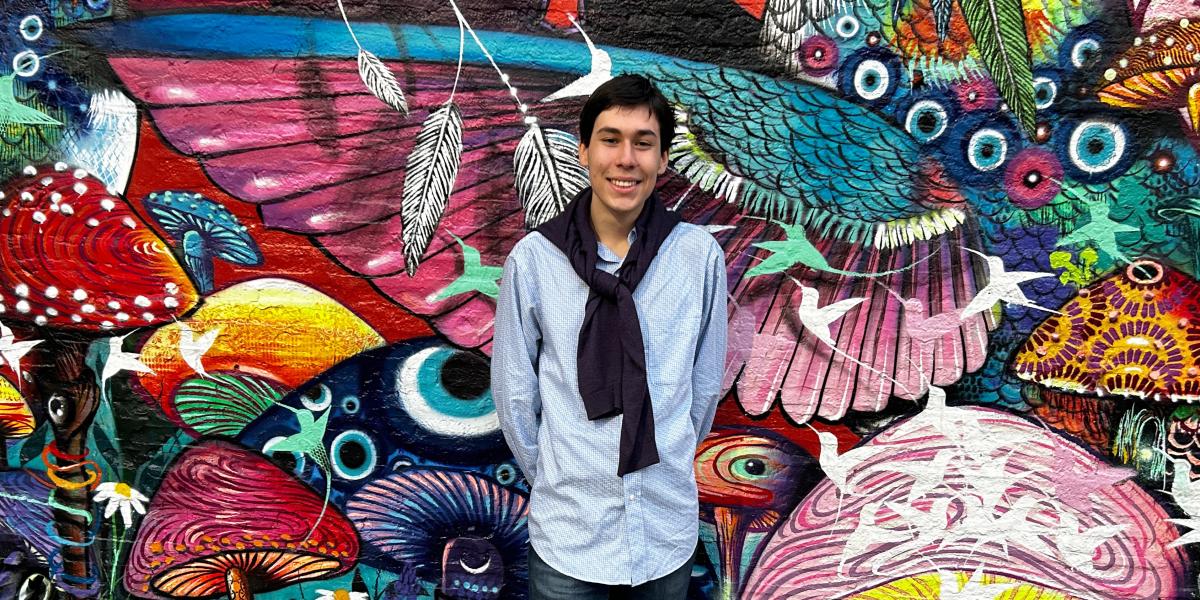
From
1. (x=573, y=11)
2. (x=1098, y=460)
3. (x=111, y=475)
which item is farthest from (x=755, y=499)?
(x=111, y=475)

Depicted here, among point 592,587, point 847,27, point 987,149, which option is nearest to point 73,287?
point 592,587

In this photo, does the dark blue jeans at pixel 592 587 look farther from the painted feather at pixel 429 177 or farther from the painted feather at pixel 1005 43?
the painted feather at pixel 1005 43

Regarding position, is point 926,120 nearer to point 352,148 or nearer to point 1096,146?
point 1096,146

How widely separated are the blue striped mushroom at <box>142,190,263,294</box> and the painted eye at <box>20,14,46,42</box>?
678mm

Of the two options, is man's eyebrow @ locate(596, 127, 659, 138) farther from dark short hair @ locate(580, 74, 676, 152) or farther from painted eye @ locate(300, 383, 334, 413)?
painted eye @ locate(300, 383, 334, 413)

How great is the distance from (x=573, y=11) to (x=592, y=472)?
161 cm

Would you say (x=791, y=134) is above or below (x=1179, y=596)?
above

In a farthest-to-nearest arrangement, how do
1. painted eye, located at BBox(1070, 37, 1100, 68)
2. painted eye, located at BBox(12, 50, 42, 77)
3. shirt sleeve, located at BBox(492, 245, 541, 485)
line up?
1. painted eye, located at BBox(12, 50, 42, 77)
2. painted eye, located at BBox(1070, 37, 1100, 68)
3. shirt sleeve, located at BBox(492, 245, 541, 485)

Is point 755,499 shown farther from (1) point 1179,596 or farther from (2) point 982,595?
(1) point 1179,596

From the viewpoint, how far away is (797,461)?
9.44ft

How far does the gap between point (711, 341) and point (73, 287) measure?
2.38 metres

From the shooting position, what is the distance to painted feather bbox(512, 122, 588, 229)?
284cm

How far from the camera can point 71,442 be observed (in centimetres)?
307

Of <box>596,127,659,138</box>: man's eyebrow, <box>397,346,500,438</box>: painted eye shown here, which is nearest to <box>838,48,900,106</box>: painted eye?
<box>596,127,659,138</box>: man's eyebrow
